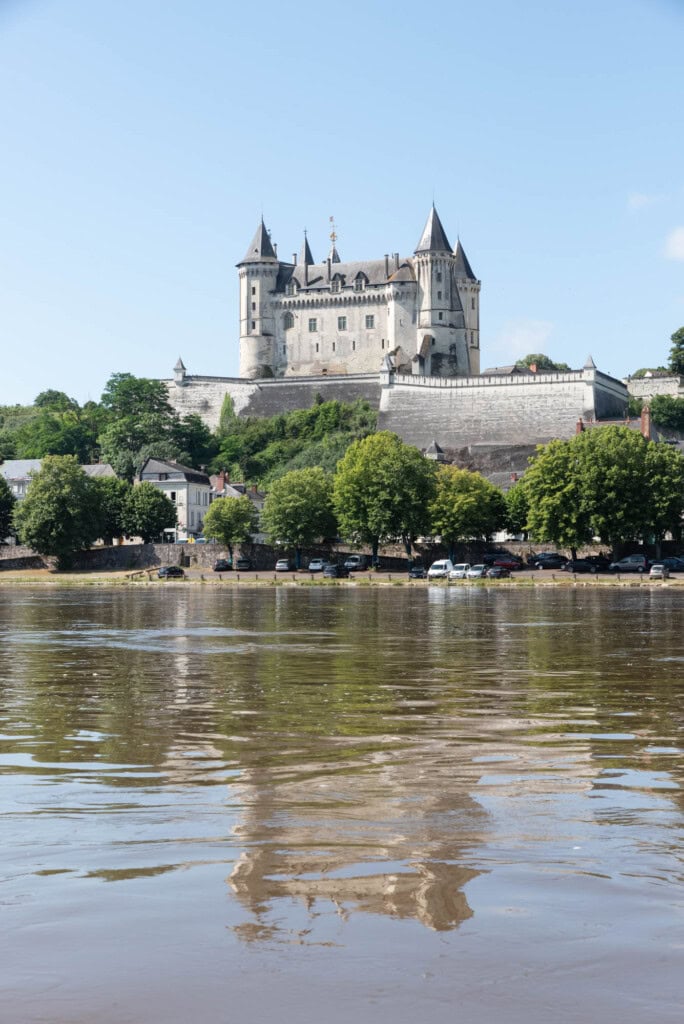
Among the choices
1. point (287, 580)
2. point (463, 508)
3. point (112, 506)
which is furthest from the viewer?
point (112, 506)

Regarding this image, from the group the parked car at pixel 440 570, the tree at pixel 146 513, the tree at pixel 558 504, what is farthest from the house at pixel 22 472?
the tree at pixel 558 504

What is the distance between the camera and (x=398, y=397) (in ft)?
436

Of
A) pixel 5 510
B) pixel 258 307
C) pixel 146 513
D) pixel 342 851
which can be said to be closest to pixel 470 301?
pixel 258 307

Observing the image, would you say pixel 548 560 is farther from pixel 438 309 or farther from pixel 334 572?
pixel 438 309

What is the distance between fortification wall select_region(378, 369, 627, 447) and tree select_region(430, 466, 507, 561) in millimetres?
26948

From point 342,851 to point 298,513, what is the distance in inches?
3258

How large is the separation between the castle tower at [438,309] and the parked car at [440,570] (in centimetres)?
6121

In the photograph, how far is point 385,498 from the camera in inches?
3536

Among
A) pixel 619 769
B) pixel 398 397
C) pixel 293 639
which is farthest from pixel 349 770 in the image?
pixel 398 397

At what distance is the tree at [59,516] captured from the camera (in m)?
94.6

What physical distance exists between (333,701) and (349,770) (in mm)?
5967

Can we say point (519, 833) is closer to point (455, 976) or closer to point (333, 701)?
point (455, 976)

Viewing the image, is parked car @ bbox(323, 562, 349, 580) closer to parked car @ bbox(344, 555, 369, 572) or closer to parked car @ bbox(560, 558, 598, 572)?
parked car @ bbox(344, 555, 369, 572)

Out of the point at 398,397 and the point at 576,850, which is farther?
the point at 398,397
